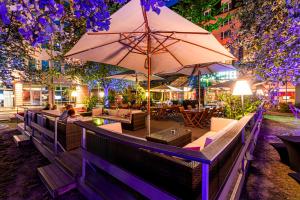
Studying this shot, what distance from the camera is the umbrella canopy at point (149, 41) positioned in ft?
8.61

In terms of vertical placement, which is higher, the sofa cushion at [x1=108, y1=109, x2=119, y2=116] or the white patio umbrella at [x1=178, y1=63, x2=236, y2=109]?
the white patio umbrella at [x1=178, y1=63, x2=236, y2=109]

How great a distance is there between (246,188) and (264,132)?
636 cm

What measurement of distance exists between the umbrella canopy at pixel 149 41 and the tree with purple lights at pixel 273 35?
258 centimetres

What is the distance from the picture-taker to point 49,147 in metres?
5.19

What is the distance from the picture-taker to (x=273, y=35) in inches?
214

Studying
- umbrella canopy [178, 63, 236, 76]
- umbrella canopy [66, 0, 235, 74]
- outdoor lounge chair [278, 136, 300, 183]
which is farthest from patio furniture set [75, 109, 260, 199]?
umbrella canopy [178, 63, 236, 76]

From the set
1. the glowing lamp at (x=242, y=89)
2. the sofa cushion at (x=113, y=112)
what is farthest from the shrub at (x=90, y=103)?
the glowing lamp at (x=242, y=89)

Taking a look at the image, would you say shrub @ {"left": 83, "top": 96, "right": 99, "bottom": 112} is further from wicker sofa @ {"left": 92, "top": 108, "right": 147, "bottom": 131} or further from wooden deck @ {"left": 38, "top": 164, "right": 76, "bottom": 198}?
wooden deck @ {"left": 38, "top": 164, "right": 76, "bottom": 198}

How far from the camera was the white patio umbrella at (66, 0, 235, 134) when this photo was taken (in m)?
2.62

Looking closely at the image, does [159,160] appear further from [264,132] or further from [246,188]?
[264,132]

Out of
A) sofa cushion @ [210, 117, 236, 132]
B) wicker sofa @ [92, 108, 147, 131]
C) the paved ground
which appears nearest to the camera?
the paved ground

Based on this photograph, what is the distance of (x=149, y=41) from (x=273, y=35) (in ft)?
15.0

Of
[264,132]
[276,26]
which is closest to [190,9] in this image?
[276,26]

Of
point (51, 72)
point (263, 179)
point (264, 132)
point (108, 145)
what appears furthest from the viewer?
point (51, 72)
